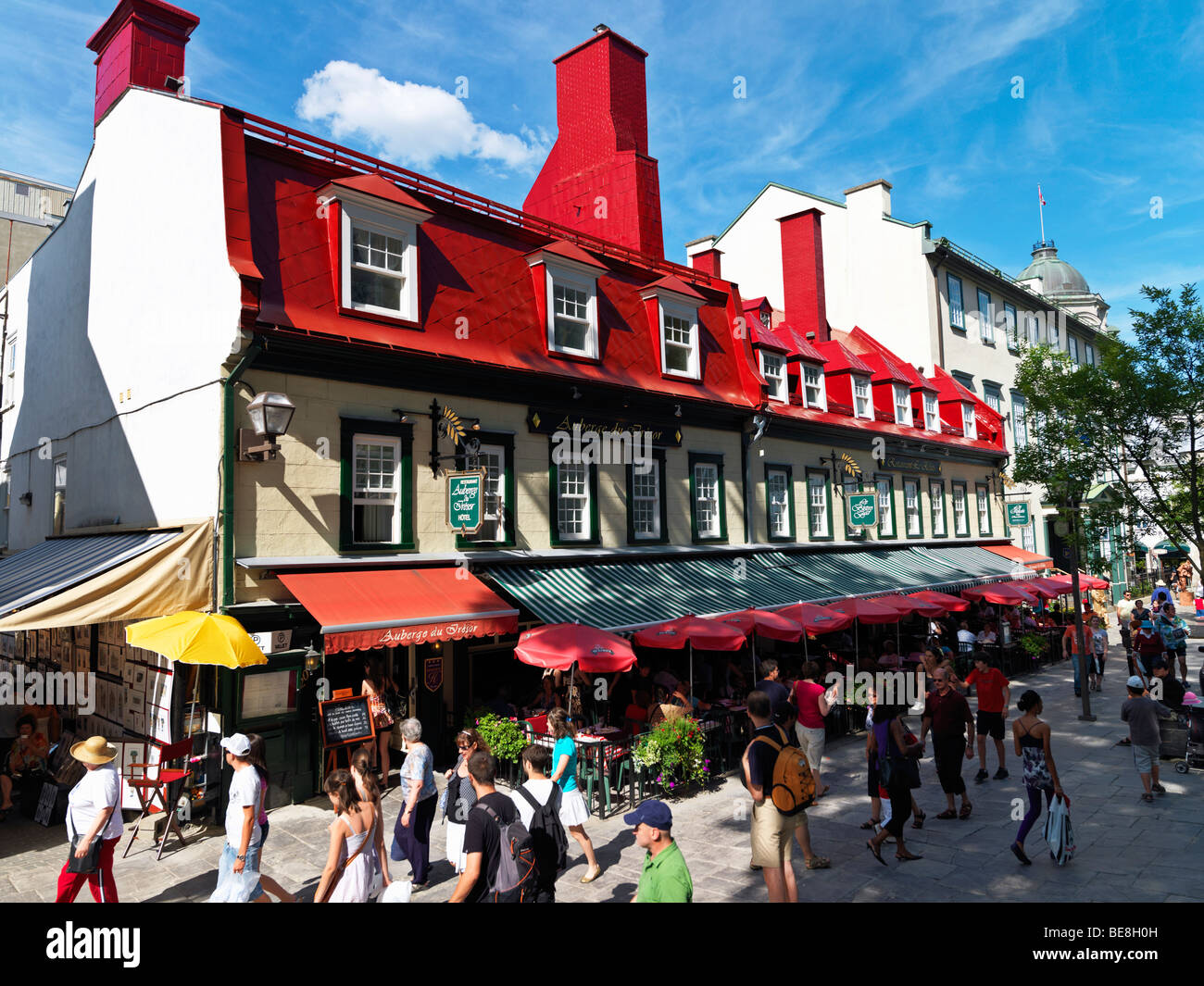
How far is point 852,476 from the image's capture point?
23203 millimetres

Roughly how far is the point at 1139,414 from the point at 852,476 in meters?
7.89

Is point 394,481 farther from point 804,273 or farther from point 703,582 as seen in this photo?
point 804,273

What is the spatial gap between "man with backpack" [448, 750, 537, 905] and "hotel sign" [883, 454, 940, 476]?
21.7 metres

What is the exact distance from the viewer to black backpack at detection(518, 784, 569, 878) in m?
5.52

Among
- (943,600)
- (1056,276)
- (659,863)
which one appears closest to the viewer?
(659,863)

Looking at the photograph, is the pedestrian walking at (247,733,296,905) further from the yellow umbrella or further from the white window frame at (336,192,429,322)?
the white window frame at (336,192,429,322)

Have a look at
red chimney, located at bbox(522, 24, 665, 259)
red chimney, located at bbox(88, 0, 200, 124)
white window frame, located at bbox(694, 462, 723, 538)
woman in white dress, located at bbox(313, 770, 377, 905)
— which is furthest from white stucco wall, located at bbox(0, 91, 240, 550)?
white window frame, located at bbox(694, 462, 723, 538)

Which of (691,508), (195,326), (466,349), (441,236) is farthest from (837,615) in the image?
(195,326)

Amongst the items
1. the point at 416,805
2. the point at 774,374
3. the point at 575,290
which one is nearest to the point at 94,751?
the point at 416,805

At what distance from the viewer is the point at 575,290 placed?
15836 mm

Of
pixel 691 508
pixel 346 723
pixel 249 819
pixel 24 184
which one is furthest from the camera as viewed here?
pixel 24 184

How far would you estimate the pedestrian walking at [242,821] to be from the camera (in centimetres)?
666

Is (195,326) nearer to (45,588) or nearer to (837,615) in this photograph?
(45,588)

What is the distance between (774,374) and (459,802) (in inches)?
641
